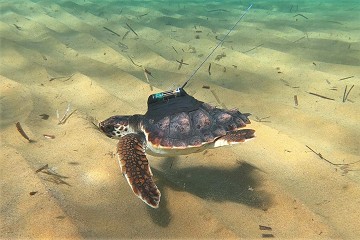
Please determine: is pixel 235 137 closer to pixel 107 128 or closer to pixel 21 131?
pixel 107 128

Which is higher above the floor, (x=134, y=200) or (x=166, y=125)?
(x=166, y=125)

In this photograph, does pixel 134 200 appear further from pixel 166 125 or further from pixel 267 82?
pixel 267 82

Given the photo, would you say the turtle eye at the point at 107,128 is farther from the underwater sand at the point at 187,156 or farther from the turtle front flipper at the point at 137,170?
the turtle front flipper at the point at 137,170

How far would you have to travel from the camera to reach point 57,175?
3020 millimetres

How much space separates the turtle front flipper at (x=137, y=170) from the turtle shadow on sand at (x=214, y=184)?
378mm

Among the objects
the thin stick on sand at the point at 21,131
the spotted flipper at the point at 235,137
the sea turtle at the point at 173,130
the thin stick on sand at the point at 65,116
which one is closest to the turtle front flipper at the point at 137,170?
the sea turtle at the point at 173,130

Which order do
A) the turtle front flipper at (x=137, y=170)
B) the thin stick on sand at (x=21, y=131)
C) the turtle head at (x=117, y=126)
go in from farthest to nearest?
the thin stick on sand at (x=21, y=131)
the turtle head at (x=117, y=126)
the turtle front flipper at (x=137, y=170)

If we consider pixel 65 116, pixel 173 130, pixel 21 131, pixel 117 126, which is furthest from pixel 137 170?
pixel 65 116

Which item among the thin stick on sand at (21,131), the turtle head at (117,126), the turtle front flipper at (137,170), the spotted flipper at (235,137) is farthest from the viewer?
the thin stick on sand at (21,131)

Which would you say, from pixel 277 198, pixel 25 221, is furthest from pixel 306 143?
pixel 25 221

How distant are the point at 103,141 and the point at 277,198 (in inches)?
74.5

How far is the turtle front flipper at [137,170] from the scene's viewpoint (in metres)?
2.36

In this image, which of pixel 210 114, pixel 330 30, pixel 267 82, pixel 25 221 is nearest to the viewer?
pixel 25 221

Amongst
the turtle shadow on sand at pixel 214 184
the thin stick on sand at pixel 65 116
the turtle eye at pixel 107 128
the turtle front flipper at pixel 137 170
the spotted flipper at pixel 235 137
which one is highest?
the spotted flipper at pixel 235 137
